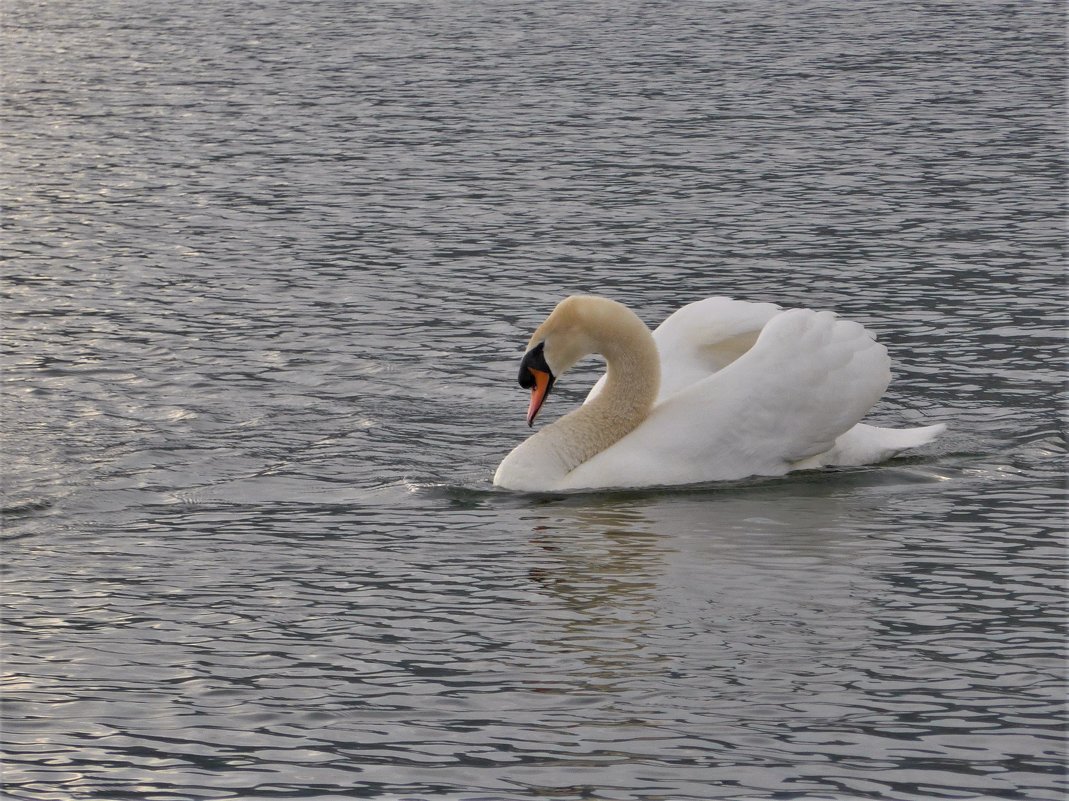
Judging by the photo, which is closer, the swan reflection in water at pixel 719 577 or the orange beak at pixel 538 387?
the swan reflection in water at pixel 719 577

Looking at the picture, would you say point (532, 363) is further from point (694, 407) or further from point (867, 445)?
point (867, 445)

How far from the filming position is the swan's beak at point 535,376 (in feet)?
38.1

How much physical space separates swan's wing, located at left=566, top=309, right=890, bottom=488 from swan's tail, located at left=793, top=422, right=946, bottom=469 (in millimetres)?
328

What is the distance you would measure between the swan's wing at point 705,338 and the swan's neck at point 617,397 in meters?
0.49

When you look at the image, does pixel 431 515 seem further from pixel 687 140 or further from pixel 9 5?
pixel 9 5

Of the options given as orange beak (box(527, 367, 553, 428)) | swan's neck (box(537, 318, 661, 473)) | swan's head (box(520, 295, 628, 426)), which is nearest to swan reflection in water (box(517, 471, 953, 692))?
swan's neck (box(537, 318, 661, 473))

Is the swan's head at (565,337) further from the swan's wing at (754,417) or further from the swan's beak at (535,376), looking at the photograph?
the swan's wing at (754,417)

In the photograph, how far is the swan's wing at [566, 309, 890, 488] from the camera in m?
11.4

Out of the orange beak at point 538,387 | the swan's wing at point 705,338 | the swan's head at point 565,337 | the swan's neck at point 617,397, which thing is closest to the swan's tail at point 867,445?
the swan's wing at point 705,338

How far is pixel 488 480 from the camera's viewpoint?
1177 centimetres

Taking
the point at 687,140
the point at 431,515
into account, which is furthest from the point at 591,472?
the point at 687,140

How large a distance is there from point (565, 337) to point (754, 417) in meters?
1.25

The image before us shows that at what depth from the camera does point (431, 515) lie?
36.3 feet

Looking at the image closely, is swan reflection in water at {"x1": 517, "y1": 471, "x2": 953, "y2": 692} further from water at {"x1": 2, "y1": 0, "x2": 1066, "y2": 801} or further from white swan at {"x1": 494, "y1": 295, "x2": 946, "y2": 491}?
white swan at {"x1": 494, "y1": 295, "x2": 946, "y2": 491}
